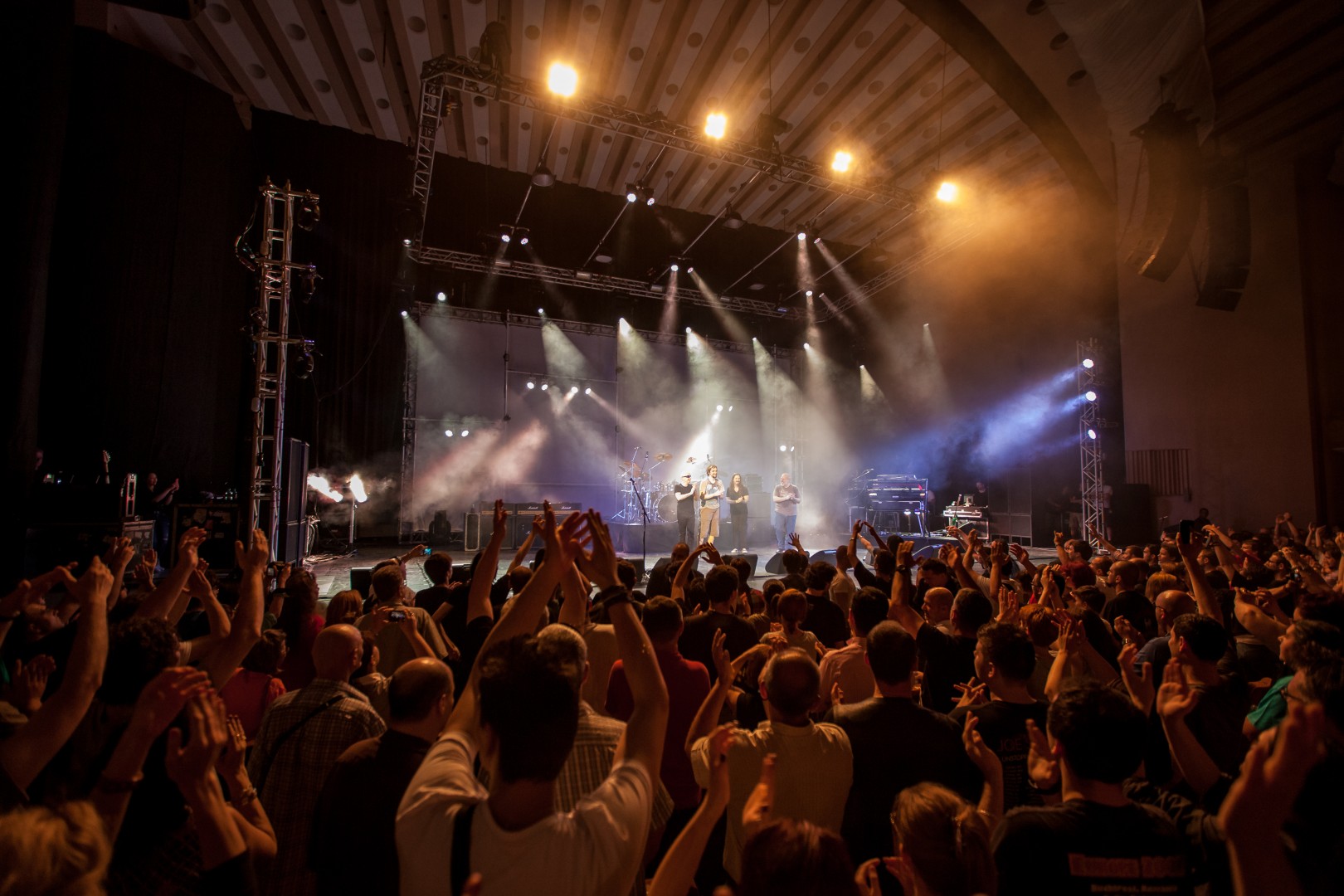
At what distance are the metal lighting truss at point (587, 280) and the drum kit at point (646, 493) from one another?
3.56 meters

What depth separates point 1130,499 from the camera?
416 inches

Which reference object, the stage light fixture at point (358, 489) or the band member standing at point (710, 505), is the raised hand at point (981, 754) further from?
the stage light fixture at point (358, 489)

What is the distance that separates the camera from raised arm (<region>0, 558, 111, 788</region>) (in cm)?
127

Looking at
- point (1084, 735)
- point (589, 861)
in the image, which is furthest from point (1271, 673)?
point (589, 861)

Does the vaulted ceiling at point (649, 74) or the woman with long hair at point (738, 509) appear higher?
the vaulted ceiling at point (649, 74)

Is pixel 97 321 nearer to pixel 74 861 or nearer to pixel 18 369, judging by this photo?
pixel 18 369

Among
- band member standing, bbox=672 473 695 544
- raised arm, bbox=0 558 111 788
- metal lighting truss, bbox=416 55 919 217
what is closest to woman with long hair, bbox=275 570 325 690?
raised arm, bbox=0 558 111 788

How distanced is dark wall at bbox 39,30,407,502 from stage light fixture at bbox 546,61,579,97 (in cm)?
433

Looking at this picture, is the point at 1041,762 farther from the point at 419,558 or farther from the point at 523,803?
the point at 419,558

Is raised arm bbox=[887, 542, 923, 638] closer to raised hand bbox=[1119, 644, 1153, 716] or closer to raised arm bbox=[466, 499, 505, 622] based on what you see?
raised hand bbox=[1119, 644, 1153, 716]

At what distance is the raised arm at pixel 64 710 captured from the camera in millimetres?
1271


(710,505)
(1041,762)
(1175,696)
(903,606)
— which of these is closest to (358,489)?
(710,505)

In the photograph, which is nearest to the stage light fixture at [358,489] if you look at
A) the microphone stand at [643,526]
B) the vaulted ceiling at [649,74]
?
the microphone stand at [643,526]

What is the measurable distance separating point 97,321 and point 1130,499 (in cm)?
1457
